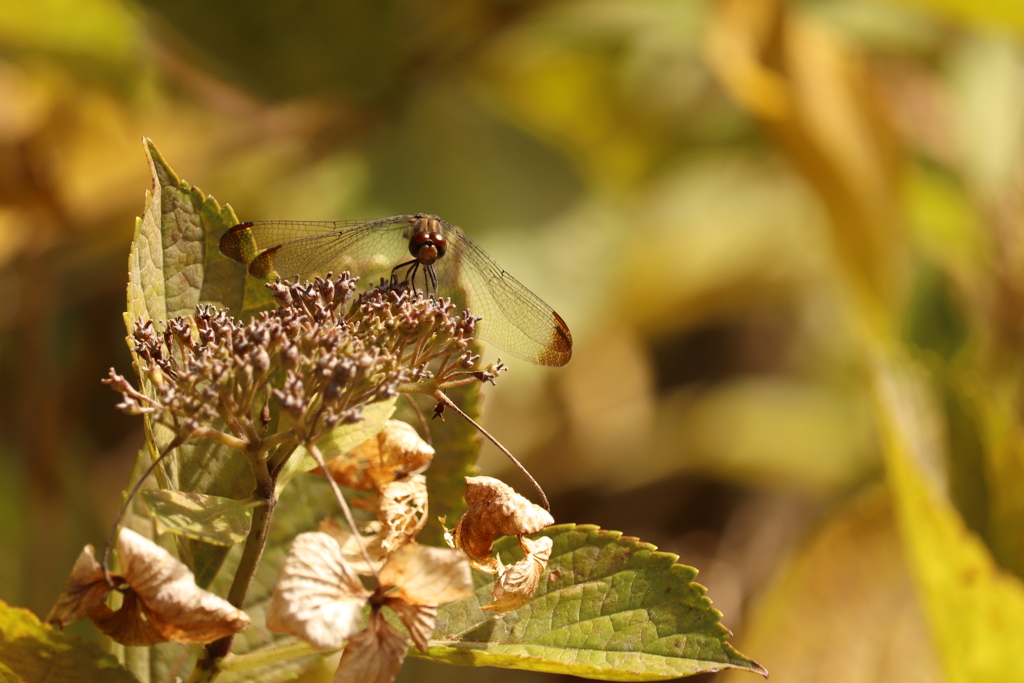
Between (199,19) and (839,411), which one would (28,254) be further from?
(839,411)

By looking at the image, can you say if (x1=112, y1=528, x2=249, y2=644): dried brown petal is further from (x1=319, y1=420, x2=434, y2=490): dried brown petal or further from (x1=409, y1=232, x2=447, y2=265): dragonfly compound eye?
(x1=409, y1=232, x2=447, y2=265): dragonfly compound eye

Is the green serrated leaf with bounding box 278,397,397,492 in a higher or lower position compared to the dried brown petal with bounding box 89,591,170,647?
higher

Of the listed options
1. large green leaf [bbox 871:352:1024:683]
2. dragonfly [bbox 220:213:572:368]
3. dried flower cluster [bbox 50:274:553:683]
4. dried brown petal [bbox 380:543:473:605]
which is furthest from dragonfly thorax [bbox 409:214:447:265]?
large green leaf [bbox 871:352:1024:683]

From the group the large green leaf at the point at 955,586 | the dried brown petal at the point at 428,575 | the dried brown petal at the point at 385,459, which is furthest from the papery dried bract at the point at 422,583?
the large green leaf at the point at 955,586

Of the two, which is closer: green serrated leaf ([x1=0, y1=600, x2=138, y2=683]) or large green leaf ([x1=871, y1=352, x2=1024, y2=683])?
green serrated leaf ([x1=0, y1=600, x2=138, y2=683])

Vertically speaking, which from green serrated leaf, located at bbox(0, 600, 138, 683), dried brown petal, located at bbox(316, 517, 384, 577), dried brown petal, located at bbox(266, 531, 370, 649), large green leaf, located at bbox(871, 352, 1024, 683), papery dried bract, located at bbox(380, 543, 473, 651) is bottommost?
green serrated leaf, located at bbox(0, 600, 138, 683)

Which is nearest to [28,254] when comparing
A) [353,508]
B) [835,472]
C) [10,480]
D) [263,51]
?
[10,480]

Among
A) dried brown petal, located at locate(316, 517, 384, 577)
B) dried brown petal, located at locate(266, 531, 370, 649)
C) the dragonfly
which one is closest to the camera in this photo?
dried brown petal, located at locate(266, 531, 370, 649)
